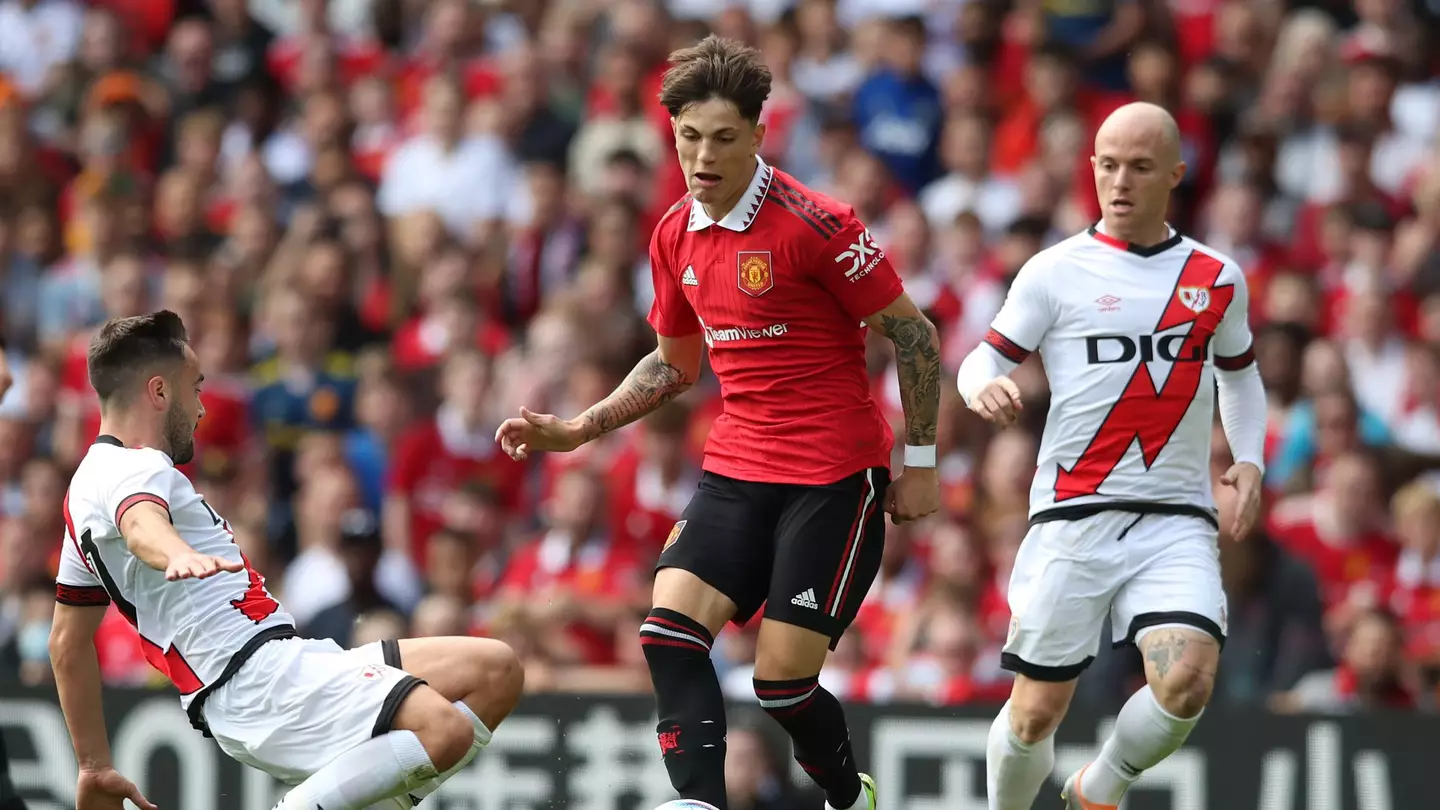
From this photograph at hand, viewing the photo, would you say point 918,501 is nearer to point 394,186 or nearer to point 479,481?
point 479,481

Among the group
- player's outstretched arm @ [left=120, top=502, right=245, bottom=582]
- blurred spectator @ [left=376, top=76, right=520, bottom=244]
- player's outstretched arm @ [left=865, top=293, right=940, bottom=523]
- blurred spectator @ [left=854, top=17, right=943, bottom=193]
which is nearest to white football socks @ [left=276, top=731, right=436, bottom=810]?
player's outstretched arm @ [left=120, top=502, right=245, bottom=582]

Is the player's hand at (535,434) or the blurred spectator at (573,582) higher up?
the player's hand at (535,434)

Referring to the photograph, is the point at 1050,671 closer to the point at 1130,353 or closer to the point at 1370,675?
Answer: the point at 1130,353

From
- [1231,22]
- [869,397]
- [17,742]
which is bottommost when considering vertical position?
[17,742]

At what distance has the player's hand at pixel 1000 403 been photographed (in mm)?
6719

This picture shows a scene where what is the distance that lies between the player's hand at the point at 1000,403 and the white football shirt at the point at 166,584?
2.46 metres

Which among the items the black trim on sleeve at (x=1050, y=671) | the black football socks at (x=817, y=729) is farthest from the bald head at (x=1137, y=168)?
the black football socks at (x=817, y=729)

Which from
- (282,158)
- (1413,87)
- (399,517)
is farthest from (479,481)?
(1413,87)

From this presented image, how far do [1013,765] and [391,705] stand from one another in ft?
7.67

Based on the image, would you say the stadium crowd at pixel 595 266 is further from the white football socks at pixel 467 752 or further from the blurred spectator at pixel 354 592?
the white football socks at pixel 467 752

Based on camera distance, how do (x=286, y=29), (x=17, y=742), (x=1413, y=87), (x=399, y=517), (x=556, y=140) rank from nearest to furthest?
1. (x=17, y=742)
2. (x=399, y=517)
3. (x=1413, y=87)
4. (x=556, y=140)
5. (x=286, y=29)

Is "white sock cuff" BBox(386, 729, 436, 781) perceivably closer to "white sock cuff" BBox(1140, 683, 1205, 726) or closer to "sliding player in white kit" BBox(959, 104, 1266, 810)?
"sliding player in white kit" BBox(959, 104, 1266, 810)

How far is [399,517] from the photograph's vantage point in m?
11.8

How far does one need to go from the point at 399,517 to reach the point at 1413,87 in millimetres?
7000
